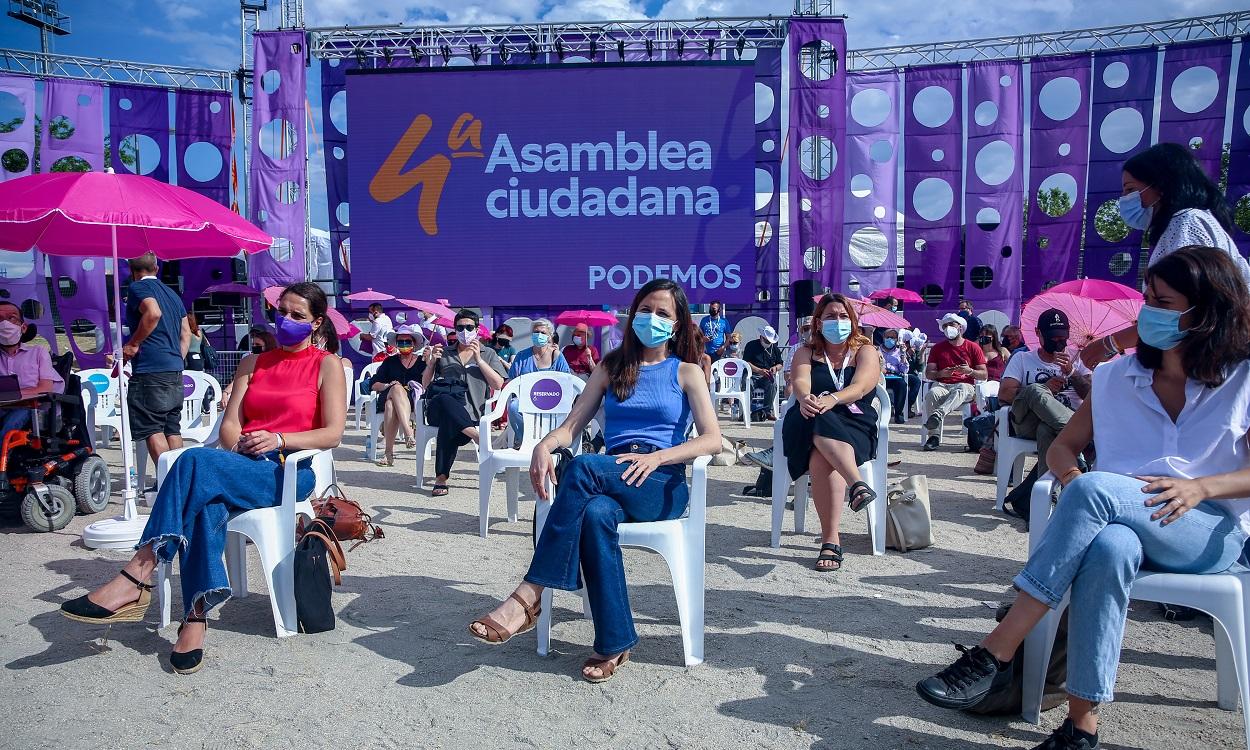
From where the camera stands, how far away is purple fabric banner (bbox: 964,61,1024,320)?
13945mm

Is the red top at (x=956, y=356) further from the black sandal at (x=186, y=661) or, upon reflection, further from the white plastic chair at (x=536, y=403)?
the black sandal at (x=186, y=661)

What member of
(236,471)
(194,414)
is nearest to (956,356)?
(194,414)

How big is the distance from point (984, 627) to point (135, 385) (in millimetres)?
5207

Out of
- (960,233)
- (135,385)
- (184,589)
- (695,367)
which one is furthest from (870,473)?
(960,233)

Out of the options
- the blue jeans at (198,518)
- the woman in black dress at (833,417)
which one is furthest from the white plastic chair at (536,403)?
the blue jeans at (198,518)

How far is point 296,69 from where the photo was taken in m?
14.2

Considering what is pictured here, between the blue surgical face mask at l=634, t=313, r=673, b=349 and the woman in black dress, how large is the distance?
4.51ft

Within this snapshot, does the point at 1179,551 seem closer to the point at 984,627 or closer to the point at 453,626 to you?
the point at 984,627

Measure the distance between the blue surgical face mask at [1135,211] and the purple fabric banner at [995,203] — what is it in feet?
37.8

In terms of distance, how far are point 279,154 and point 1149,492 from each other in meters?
14.5

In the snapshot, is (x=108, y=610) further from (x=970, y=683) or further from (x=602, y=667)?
(x=970, y=683)

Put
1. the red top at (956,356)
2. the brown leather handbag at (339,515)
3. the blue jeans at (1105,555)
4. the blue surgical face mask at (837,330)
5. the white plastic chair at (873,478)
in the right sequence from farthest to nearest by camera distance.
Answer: the red top at (956,356), the blue surgical face mask at (837,330), the white plastic chair at (873,478), the brown leather handbag at (339,515), the blue jeans at (1105,555)

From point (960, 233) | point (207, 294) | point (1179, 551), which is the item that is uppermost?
point (960, 233)

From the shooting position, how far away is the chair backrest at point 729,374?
428 inches
